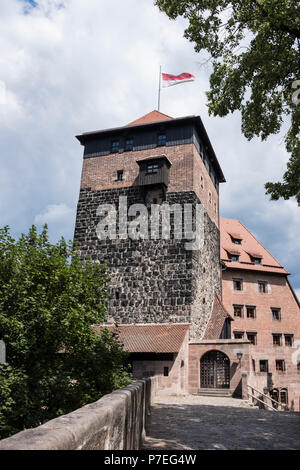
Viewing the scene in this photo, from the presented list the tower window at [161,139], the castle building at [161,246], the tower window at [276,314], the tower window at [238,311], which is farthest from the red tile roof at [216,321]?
the tower window at [161,139]

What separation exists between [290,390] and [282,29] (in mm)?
29223

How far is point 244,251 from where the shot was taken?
1404 inches

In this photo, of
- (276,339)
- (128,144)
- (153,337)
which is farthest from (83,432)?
(276,339)

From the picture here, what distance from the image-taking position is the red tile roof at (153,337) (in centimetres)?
1952

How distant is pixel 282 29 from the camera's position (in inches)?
385

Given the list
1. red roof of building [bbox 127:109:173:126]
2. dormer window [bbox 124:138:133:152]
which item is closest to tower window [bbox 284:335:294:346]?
dormer window [bbox 124:138:133:152]

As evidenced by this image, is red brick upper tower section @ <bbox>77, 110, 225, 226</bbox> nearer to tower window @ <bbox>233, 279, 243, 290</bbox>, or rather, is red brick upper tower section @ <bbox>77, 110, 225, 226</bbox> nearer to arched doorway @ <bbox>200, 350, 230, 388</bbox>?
tower window @ <bbox>233, 279, 243, 290</bbox>

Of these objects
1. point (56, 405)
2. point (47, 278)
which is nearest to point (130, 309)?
point (47, 278)

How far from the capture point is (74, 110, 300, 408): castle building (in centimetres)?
2036

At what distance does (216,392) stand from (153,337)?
431cm

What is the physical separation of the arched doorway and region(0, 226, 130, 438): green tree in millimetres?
7750

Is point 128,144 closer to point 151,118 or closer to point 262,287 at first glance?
point 151,118
